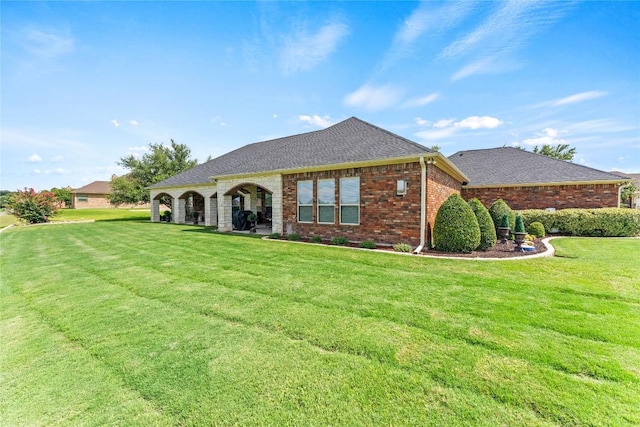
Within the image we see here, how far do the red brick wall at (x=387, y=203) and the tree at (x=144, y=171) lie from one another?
2283 centimetres

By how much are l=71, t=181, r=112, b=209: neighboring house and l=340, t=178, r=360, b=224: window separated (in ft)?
170

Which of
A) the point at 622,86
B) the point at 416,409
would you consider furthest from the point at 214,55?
the point at 622,86

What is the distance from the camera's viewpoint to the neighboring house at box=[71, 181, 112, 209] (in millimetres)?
46500

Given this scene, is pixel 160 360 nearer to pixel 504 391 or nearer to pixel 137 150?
pixel 504 391

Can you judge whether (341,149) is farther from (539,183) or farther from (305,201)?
(539,183)

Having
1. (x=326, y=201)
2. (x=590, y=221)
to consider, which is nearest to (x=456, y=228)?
(x=326, y=201)

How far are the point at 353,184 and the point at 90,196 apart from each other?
56.9 m

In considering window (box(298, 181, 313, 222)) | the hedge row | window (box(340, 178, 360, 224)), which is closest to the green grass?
window (box(340, 178, 360, 224))

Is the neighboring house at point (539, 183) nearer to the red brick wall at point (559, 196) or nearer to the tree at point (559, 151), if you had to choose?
the red brick wall at point (559, 196)

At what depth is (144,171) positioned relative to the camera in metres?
29.2

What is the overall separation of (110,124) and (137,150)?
59.0ft

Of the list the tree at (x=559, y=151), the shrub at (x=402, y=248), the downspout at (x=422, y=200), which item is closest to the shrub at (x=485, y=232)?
the downspout at (x=422, y=200)

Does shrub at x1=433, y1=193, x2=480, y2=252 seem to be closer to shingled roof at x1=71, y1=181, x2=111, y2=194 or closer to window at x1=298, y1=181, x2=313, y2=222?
window at x1=298, y1=181, x2=313, y2=222

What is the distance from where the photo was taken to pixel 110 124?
1411 centimetres
